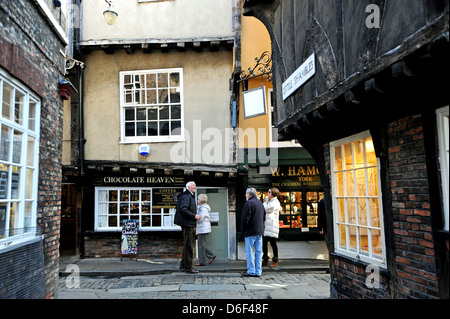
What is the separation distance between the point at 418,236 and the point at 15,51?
506 centimetres

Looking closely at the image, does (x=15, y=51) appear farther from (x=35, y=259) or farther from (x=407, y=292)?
(x=407, y=292)

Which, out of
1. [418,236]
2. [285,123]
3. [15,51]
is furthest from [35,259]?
[418,236]

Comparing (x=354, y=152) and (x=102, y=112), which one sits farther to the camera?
(x=102, y=112)

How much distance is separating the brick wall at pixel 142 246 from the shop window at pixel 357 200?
231 inches

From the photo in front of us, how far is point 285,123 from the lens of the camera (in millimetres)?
6699

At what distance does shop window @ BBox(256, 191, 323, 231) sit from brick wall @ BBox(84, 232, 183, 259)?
2.85 metres

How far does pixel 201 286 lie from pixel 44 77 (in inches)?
178

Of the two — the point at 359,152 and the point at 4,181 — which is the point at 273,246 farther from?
the point at 4,181

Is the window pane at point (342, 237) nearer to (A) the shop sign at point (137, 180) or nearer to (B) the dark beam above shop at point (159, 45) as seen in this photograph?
(A) the shop sign at point (137, 180)

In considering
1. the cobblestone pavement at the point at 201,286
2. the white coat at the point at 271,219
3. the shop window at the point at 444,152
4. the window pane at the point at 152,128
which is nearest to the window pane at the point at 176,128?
the window pane at the point at 152,128

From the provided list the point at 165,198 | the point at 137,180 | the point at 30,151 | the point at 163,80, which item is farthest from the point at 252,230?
the point at 163,80

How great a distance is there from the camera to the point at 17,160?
501cm

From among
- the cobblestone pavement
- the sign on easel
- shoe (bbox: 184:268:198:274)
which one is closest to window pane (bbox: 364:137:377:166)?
the cobblestone pavement
